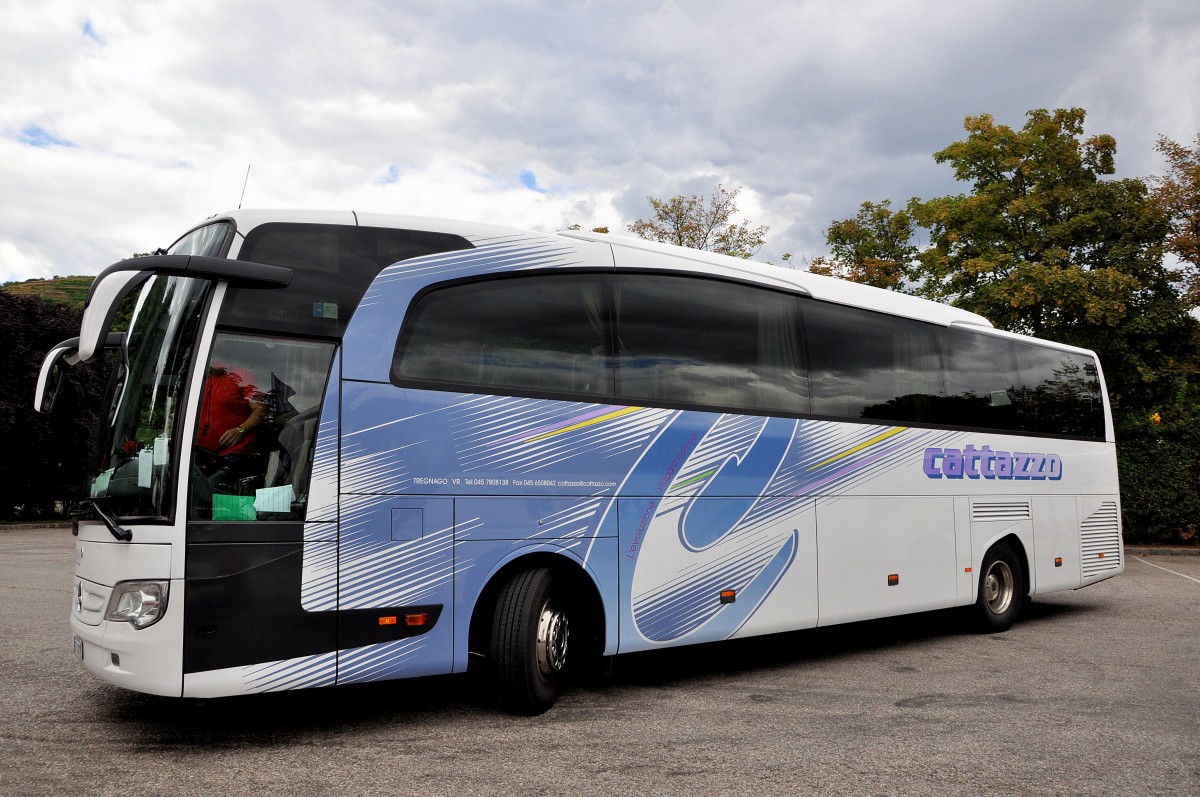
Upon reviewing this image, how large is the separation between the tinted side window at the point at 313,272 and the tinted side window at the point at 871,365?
413 centimetres

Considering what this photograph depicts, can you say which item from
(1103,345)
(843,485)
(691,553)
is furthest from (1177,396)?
(691,553)

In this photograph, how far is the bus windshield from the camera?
534cm

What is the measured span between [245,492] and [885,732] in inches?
163

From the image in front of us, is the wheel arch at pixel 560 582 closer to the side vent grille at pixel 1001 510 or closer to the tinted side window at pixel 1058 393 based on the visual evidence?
the side vent grille at pixel 1001 510

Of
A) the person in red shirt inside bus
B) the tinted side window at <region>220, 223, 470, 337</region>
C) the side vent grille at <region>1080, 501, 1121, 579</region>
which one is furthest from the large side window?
the side vent grille at <region>1080, 501, 1121, 579</region>

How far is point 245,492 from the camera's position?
17.8 feet

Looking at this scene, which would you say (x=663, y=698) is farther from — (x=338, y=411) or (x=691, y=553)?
(x=338, y=411)

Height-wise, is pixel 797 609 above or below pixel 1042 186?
below

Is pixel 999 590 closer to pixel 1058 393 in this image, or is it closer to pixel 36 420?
pixel 1058 393

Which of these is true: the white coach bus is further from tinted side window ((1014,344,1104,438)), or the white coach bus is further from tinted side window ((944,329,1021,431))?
tinted side window ((1014,344,1104,438))

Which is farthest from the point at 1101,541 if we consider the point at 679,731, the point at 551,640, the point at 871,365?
the point at 551,640

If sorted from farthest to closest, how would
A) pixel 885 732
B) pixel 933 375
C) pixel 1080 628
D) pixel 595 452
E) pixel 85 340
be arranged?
pixel 1080 628, pixel 933 375, pixel 595 452, pixel 885 732, pixel 85 340

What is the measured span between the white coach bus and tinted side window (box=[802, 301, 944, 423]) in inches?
1.4

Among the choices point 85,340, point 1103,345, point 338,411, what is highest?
point 1103,345
